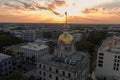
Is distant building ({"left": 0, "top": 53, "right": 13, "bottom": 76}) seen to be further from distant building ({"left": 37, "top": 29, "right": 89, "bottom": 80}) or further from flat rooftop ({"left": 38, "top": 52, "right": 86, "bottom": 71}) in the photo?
flat rooftop ({"left": 38, "top": 52, "right": 86, "bottom": 71})

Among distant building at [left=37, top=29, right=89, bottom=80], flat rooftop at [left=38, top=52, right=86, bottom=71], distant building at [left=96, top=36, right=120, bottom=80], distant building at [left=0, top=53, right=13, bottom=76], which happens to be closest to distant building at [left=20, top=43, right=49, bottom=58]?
distant building at [left=0, top=53, right=13, bottom=76]

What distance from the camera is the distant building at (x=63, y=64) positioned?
120 feet

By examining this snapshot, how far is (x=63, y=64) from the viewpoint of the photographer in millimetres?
37188

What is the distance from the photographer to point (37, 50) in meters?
63.9

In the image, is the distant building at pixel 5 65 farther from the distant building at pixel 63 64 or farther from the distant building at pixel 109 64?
the distant building at pixel 109 64

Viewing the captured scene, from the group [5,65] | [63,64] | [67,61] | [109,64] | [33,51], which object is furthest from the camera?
[33,51]

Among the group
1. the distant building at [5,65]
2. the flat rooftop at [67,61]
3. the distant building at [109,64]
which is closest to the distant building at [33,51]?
the distant building at [5,65]

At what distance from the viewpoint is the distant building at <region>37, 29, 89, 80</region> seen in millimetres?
36594

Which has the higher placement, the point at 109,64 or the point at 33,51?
the point at 33,51

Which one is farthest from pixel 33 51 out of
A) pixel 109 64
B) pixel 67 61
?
pixel 109 64

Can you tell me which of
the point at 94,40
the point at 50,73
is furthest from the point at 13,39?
the point at 50,73

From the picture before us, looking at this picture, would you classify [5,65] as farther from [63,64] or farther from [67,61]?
[67,61]

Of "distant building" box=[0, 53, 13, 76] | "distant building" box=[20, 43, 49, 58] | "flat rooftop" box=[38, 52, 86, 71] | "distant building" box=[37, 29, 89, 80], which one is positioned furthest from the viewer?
"distant building" box=[20, 43, 49, 58]

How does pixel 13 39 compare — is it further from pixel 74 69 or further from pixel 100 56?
pixel 74 69
